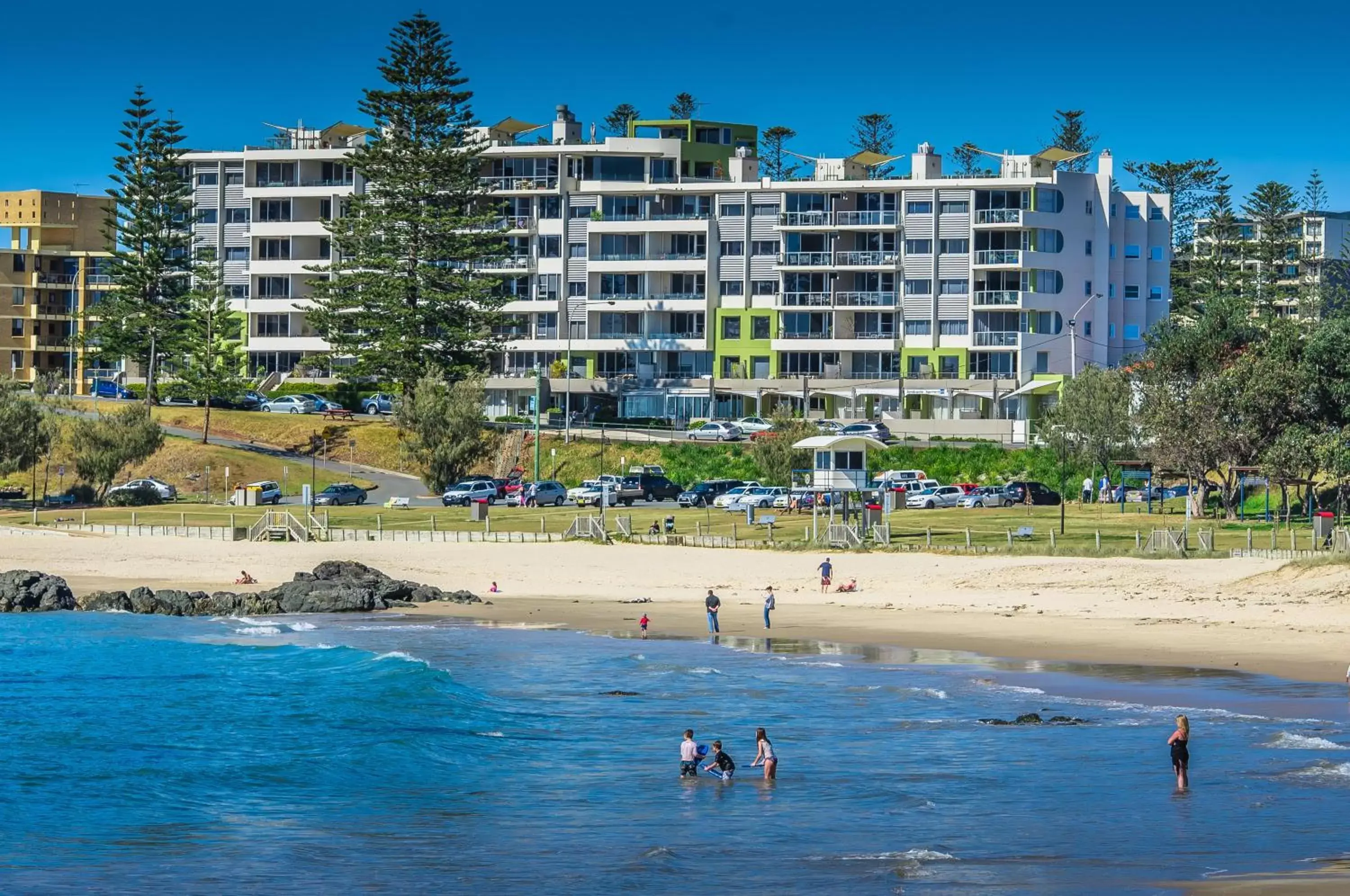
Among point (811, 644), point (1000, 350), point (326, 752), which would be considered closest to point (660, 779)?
point (326, 752)

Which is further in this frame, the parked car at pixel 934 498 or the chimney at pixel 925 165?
the chimney at pixel 925 165

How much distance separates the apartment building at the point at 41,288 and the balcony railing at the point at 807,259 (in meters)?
57.8

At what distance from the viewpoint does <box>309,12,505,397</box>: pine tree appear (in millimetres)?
100938

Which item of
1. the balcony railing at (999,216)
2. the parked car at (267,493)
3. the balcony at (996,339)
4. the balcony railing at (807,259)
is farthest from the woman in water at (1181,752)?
the balcony railing at (807,259)


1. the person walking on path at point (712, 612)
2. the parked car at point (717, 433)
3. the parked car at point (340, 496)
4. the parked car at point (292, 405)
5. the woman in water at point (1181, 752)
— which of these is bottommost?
the woman in water at point (1181, 752)

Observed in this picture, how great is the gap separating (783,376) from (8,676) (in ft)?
244

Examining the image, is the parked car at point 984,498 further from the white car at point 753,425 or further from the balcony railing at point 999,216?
the balcony railing at point 999,216

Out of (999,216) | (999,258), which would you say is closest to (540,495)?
(999,258)

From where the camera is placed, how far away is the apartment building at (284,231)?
400 feet

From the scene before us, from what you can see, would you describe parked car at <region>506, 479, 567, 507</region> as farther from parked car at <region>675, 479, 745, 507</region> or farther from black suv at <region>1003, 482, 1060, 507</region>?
black suv at <region>1003, 482, 1060, 507</region>

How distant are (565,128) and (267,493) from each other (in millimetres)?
47814

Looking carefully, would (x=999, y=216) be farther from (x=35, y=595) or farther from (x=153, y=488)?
(x=35, y=595)

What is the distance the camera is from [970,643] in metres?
43.3

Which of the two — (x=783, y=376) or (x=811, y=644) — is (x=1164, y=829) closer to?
(x=811, y=644)
